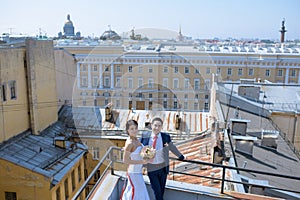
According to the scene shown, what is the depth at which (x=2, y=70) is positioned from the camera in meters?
11.3

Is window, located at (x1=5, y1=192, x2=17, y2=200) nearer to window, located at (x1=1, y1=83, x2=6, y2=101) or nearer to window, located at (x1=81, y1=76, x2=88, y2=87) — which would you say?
window, located at (x1=1, y1=83, x2=6, y2=101)

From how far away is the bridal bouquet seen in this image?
3.09 meters

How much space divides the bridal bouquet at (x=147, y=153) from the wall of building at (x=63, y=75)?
48.4 ft

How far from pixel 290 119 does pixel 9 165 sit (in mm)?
10011

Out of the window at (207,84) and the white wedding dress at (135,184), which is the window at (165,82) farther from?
the white wedding dress at (135,184)

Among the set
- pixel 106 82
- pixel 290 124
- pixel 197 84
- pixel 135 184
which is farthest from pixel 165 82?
pixel 135 184

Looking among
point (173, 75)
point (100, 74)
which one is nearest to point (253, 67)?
point (173, 75)

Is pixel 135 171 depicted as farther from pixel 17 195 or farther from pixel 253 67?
pixel 253 67

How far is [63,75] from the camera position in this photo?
19.2 metres

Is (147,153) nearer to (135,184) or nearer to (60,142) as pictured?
(135,184)

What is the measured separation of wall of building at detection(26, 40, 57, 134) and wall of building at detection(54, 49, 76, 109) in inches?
77.7

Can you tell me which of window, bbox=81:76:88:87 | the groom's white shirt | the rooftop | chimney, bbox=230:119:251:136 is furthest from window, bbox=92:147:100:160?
window, bbox=81:76:88:87

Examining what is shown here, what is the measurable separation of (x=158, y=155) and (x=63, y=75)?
16.9 metres

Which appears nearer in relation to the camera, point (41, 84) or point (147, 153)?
point (147, 153)
